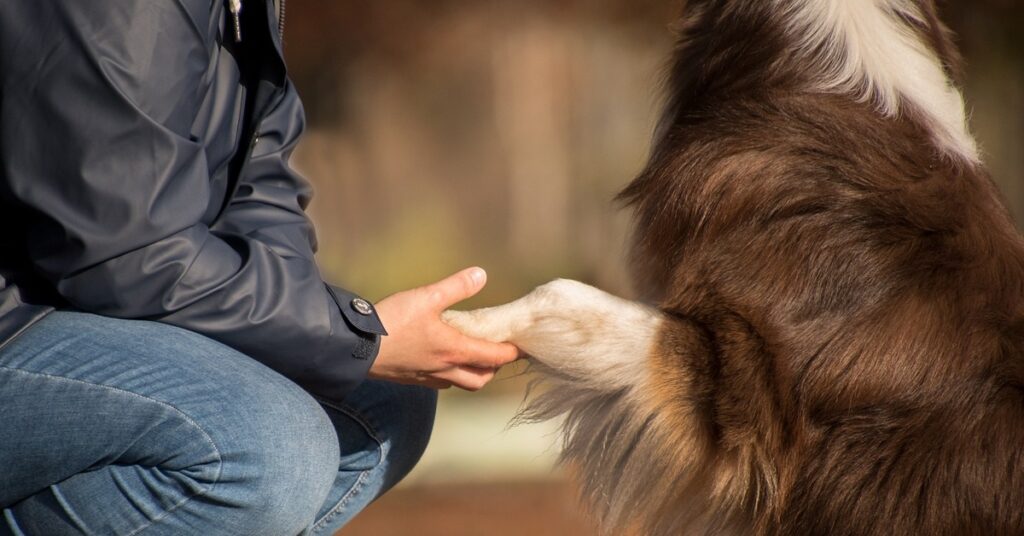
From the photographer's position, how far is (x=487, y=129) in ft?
17.0

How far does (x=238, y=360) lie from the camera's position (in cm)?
185

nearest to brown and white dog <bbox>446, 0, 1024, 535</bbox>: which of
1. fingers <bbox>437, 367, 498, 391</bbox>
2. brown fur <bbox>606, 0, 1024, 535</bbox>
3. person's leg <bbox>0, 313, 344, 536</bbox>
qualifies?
brown fur <bbox>606, 0, 1024, 535</bbox>

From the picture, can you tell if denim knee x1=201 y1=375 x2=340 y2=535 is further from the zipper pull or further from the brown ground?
the brown ground

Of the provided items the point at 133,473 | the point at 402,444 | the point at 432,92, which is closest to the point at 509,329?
the point at 402,444

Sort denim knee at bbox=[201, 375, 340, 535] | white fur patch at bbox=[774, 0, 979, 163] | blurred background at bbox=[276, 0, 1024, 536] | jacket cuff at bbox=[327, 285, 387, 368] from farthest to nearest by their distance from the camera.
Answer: blurred background at bbox=[276, 0, 1024, 536], white fur patch at bbox=[774, 0, 979, 163], jacket cuff at bbox=[327, 285, 387, 368], denim knee at bbox=[201, 375, 340, 535]

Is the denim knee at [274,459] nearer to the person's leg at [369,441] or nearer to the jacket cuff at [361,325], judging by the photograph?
the jacket cuff at [361,325]

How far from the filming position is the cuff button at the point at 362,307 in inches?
76.0

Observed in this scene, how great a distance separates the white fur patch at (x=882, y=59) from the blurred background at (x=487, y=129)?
2.50 m

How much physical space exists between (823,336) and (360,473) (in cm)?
98

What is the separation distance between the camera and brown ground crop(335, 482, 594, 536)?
417cm

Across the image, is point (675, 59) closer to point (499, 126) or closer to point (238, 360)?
point (238, 360)

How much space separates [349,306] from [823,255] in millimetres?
895

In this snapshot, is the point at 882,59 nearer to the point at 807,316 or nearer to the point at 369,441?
the point at 807,316

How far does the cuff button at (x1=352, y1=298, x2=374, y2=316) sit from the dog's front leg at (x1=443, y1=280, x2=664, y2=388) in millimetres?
344
